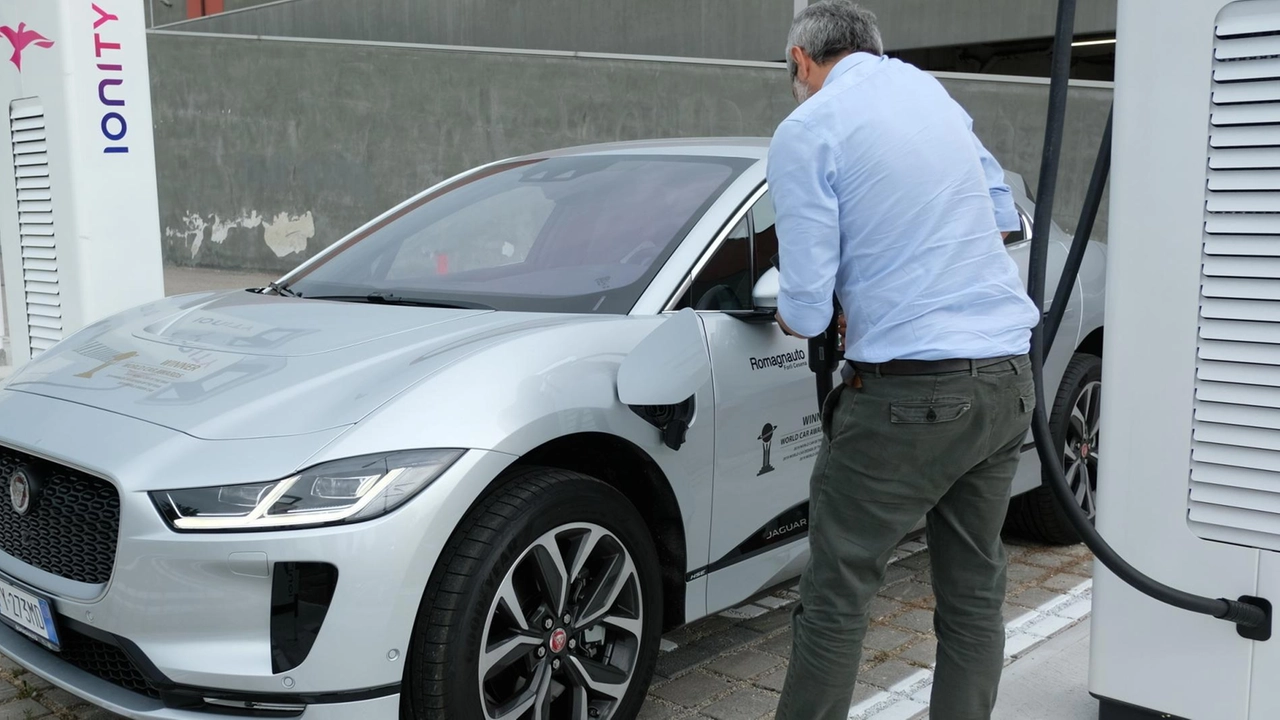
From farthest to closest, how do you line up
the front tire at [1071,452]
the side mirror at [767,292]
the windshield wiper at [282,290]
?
the front tire at [1071,452] < the windshield wiper at [282,290] < the side mirror at [767,292]

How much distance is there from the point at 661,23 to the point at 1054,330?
13817mm

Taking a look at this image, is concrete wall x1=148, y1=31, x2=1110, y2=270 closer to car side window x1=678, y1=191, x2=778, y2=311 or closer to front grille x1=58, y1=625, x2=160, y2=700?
car side window x1=678, y1=191, x2=778, y2=311

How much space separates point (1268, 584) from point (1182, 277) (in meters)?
0.72

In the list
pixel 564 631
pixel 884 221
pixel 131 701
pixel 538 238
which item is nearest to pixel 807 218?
pixel 884 221

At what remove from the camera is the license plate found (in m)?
2.57

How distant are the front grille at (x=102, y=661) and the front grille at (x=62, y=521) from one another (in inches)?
5.9

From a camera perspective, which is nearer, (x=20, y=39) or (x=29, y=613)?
(x=29, y=613)

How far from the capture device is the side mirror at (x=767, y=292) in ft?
9.96

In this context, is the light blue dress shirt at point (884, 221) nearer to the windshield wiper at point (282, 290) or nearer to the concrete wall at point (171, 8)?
the windshield wiper at point (282, 290)

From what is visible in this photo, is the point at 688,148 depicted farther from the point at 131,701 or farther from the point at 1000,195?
the point at 131,701

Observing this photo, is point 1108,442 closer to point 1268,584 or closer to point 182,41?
point 1268,584

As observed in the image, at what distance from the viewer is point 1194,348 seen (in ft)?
8.61

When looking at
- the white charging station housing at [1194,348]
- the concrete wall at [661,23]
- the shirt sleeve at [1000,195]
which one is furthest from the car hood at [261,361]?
the concrete wall at [661,23]

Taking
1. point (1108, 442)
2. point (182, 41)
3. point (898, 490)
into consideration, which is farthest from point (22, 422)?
point (182, 41)
